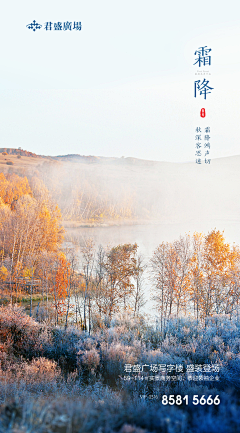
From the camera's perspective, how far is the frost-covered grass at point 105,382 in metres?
3.16

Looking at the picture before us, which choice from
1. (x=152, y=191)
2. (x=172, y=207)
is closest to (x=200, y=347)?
(x=172, y=207)

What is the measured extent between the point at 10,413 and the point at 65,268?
1468 cm

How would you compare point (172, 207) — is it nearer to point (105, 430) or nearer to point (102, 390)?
point (102, 390)

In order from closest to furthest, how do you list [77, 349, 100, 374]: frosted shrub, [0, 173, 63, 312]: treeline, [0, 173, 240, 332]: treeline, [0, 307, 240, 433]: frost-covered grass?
1. [0, 307, 240, 433]: frost-covered grass
2. [77, 349, 100, 374]: frosted shrub
3. [0, 173, 240, 332]: treeline
4. [0, 173, 63, 312]: treeline

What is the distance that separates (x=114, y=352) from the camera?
8172mm

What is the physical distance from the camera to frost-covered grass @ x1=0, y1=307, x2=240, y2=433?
10.4 feet

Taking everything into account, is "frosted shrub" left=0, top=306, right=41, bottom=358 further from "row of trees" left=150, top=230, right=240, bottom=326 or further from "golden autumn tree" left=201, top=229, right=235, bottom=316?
"golden autumn tree" left=201, top=229, right=235, bottom=316

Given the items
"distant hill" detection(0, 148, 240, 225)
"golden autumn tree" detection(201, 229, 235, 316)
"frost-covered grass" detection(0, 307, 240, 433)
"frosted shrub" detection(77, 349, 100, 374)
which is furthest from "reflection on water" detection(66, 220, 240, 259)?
"frosted shrub" detection(77, 349, 100, 374)

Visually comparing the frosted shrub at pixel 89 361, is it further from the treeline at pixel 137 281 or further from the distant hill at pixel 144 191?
the distant hill at pixel 144 191

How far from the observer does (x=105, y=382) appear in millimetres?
7484

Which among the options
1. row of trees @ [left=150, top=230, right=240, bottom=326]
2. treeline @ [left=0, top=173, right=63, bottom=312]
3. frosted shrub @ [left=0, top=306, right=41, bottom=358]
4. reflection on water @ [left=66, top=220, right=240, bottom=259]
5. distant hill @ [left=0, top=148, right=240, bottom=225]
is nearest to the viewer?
frosted shrub @ [left=0, top=306, right=41, bottom=358]

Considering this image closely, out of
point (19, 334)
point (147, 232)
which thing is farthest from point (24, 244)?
point (147, 232)

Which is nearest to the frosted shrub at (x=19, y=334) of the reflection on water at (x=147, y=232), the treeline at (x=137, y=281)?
the treeline at (x=137, y=281)

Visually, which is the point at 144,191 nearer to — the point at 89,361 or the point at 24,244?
the point at 24,244
